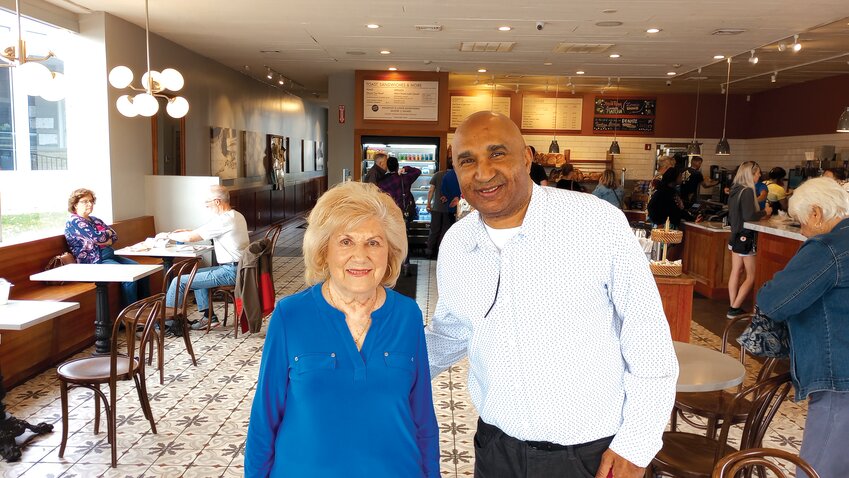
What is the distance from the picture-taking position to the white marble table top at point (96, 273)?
4.99 meters

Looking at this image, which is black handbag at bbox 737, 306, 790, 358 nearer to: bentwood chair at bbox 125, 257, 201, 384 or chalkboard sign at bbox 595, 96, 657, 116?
bentwood chair at bbox 125, 257, 201, 384

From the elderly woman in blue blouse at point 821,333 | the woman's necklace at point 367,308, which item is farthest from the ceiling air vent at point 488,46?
the woman's necklace at point 367,308

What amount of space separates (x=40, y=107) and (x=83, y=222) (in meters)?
1.42

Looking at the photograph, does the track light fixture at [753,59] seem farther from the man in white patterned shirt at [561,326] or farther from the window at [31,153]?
the window at [31,153]

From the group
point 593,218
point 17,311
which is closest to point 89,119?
point 17,311

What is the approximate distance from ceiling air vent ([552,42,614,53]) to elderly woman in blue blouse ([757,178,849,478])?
20.6 feet

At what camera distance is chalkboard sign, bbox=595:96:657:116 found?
43.9 feet

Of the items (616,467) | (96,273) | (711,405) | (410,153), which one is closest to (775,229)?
(711,405)

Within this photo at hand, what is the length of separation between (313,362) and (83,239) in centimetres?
528

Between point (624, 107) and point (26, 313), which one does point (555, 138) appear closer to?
point (624, 107)

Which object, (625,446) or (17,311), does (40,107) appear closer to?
(17,311)

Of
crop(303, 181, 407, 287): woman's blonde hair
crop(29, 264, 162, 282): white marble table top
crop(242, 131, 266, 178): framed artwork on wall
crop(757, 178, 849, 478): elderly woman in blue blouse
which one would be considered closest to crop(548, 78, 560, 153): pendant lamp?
crop(242, 131, 266, 178): framed artwork on wall

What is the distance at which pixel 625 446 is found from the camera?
1.57m

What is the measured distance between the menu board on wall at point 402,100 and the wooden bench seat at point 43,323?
5858mm
